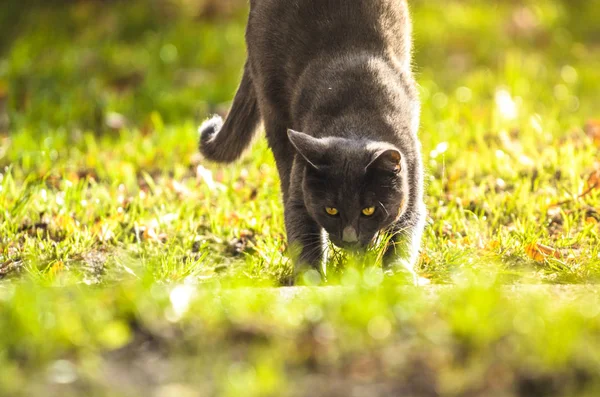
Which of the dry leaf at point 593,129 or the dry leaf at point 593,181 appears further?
the dry leaf at point 593,129

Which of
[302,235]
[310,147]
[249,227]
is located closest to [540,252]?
[302,235]

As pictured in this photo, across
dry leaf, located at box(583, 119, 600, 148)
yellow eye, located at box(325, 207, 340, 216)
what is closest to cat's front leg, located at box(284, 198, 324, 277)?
yellow eye, located at box(325, 207, 340, 216)

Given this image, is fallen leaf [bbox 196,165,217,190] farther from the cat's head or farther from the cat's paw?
the cat's head

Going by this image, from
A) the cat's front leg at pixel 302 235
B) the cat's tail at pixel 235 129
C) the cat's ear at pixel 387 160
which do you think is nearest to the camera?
the cat's ear at pixel 387 160

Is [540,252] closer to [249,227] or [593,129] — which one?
[249,227]

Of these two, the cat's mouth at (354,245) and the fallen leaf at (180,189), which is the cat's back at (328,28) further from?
the cat's mouth at (354,245)

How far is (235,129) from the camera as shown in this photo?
187 inches

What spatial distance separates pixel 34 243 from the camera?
3.99m

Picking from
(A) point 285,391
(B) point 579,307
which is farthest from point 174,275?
(B) point 579,307

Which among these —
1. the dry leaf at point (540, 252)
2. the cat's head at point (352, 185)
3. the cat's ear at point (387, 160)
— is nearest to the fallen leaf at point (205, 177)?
the cat's head at point (352, 185)

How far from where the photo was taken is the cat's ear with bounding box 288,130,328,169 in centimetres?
347

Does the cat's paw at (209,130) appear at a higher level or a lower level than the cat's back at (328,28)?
lower

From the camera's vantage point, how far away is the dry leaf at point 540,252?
379 cm

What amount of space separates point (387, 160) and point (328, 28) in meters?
1.02
